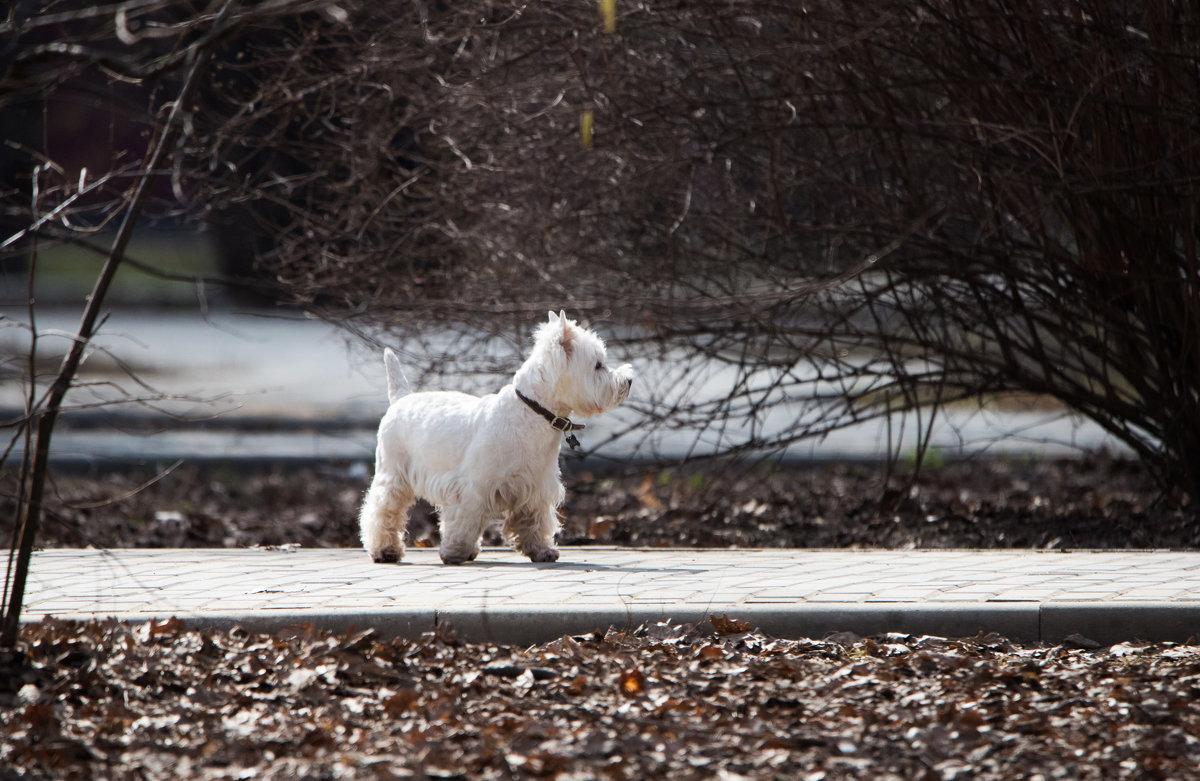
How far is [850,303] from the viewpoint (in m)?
8.77

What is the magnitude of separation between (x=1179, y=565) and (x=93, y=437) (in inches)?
490

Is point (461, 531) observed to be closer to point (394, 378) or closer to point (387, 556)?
point (387, 556)

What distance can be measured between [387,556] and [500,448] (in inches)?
38.8

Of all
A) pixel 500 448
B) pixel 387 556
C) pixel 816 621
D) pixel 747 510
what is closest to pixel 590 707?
pixel 816 621

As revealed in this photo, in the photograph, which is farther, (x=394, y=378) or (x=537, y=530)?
(x=394, y=378)

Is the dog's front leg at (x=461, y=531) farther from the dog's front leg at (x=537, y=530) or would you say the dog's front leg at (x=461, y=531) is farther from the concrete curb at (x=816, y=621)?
the concrete curb at (x=816, y=621)

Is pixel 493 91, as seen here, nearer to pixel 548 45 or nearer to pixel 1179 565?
pixel 548 45

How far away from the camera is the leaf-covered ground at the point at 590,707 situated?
390 centimetres

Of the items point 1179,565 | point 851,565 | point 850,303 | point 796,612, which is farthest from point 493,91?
point 1179,565

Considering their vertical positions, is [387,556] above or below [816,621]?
above

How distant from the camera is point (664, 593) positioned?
19.7ft

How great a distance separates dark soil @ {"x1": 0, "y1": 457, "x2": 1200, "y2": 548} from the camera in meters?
8.93

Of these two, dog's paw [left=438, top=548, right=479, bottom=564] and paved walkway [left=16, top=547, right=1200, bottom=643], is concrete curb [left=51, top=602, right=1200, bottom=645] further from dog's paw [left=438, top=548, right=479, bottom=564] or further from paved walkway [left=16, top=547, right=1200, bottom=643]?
dog's paw [left=438, top=548, right=479, bottom=564]

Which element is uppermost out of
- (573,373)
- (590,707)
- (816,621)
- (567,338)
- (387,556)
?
(567,338)
